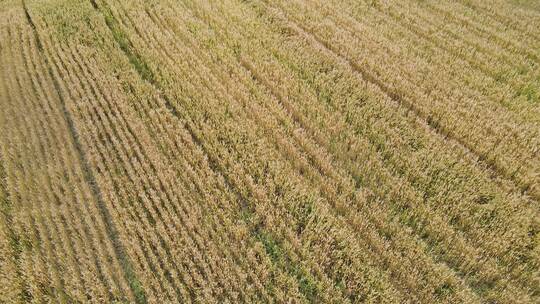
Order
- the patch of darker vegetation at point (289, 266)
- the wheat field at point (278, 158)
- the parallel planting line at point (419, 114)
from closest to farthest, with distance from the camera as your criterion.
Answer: the patch of darker vegetation at point (289, 266), the wheat field at point (278, 158), the parallel planting line at point (419, 114)

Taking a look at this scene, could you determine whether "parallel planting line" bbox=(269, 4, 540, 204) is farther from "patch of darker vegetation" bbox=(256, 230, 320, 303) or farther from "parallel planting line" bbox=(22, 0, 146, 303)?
"parallel planting line" bbox=(22, 0, 146, 303)

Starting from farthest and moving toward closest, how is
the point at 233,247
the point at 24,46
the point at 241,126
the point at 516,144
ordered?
the point at 24,46, the point at 241,126, the point at 516,144, the point at 233,247

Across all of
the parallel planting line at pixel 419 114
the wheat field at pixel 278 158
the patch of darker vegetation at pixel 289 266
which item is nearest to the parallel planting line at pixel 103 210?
the wheat field at pixel 278 158

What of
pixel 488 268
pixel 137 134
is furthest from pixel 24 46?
pixel 488 268

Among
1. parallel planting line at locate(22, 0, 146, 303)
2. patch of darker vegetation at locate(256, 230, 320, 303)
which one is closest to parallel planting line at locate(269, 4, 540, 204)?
patch of darker vegetation at locate(256, 230, 320, 303)

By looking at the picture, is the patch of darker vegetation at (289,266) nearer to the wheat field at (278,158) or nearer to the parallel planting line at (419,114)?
the wheat field at (278,158)

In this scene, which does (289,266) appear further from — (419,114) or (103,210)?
(419,114)

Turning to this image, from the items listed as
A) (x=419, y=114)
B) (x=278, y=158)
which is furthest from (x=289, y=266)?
(x=419, y=114)

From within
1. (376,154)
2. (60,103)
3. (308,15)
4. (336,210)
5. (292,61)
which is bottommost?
(60,103)

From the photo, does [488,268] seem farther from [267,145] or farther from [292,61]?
[292,61]
